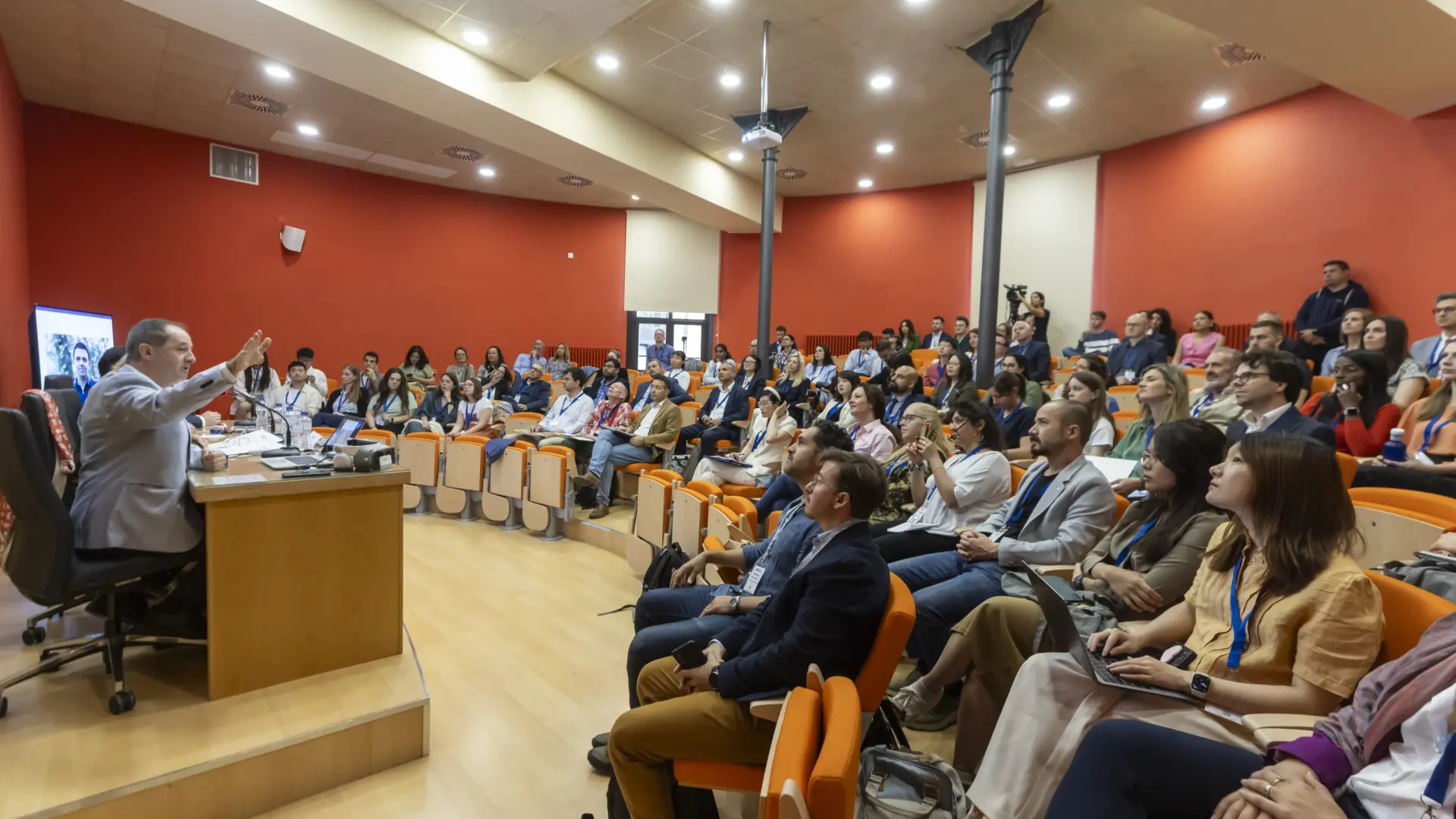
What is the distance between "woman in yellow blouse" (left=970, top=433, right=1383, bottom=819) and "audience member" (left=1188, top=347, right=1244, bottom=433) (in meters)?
2.40

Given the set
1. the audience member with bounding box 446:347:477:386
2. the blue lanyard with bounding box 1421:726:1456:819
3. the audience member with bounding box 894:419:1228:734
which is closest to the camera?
the blue lanyard with bounding box 1421:726:1456:819

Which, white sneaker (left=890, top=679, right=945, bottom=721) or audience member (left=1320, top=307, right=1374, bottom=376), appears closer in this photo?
white sneaker (left=890, top=679, right=945, bottom=721)

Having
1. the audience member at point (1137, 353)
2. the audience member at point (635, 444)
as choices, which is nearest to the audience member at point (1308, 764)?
the audience member at point (635, 444)

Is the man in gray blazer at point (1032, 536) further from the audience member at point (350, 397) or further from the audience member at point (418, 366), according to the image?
the audience member at point (418, 366)

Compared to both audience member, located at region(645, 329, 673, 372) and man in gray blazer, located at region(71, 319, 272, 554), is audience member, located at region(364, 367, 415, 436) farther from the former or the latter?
man in gray blazer, located at region(71, 319, 272, 554)

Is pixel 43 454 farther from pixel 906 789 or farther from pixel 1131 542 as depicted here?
pixel 1131 542

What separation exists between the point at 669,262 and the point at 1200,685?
37.3ft

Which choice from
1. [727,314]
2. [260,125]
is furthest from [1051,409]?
[727,314]

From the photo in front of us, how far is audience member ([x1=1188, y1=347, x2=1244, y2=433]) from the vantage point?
3.70 m

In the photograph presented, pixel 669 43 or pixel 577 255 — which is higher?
pixel 669 43

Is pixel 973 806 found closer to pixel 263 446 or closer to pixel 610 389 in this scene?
pixel 263 446

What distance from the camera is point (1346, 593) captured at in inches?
54.0

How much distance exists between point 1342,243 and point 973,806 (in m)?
7.11

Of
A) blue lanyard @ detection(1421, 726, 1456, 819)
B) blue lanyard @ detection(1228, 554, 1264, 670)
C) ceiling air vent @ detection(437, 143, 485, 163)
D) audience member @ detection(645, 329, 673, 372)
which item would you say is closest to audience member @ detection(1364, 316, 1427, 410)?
blue lanyard @ detection(1228, 554, 1264, 670)
